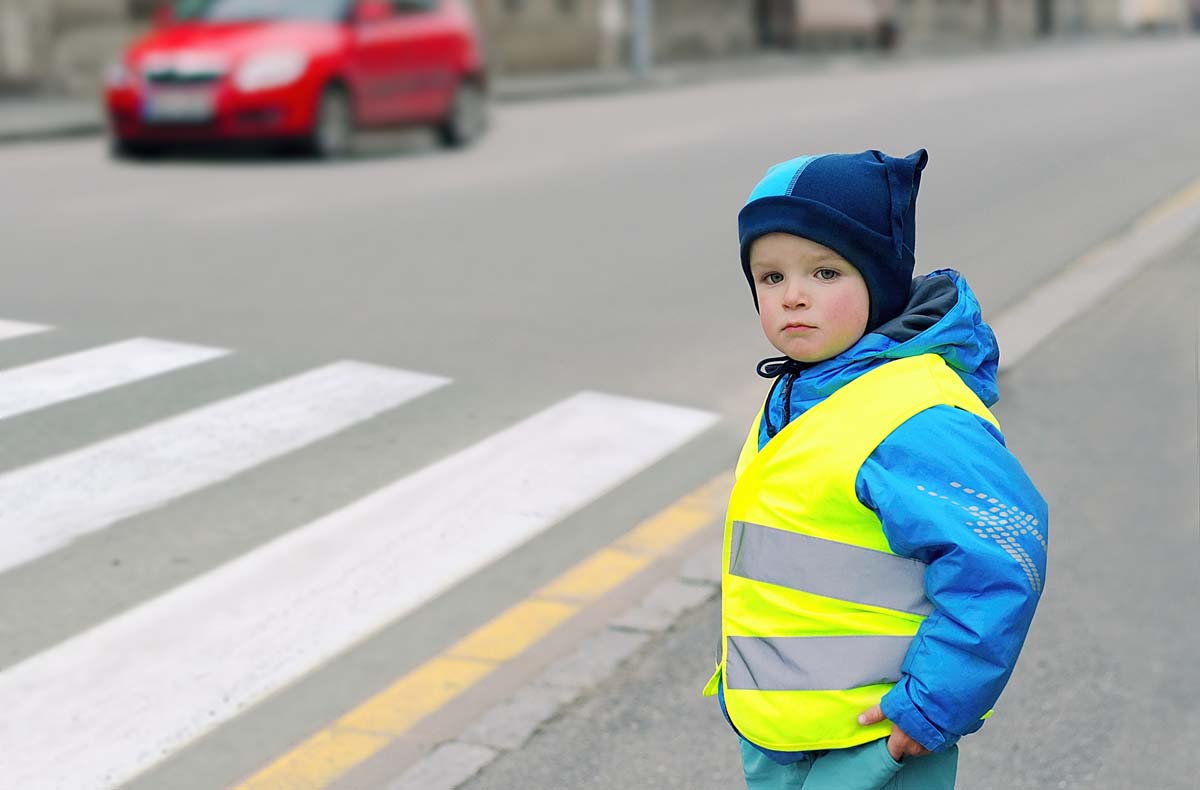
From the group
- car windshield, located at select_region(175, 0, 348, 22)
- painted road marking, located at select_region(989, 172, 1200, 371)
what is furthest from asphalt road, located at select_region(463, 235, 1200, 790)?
car windshield, located at select_region(175, 0, 348, 22)

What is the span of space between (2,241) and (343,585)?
6420mm

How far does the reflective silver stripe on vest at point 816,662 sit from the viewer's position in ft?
7.80

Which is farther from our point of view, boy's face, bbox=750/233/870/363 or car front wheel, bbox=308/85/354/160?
car front wheel, bbox=308/85/354/160

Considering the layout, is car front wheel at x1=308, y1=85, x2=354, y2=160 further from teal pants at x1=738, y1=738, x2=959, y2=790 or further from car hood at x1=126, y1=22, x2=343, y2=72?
teal pants at x1=738, y1=738, x2=959, y2=790

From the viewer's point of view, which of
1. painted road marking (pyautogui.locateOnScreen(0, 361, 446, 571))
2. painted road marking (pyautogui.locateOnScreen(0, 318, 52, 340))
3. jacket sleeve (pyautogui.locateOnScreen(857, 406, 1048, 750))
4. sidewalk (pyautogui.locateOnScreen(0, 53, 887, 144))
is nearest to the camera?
jacket sleeve (pyautogui.locateOnScreen(857, 406, 1048, 750))

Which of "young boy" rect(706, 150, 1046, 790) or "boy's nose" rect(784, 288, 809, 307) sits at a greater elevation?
"boy's nose" rect(784, 288, 809, 307)

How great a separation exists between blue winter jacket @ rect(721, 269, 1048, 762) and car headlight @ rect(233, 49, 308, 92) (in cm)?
1372

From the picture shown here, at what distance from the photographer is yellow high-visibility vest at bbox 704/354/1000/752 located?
2.38 metres

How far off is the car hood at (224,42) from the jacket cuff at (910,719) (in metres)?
13.9

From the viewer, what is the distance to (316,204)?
12.9 meters

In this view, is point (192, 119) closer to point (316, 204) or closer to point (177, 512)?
point (316, 204)

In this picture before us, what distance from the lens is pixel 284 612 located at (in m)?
4.89

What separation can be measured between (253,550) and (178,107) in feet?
35.6

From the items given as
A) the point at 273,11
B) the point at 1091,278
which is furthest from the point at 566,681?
the point at 273,11
